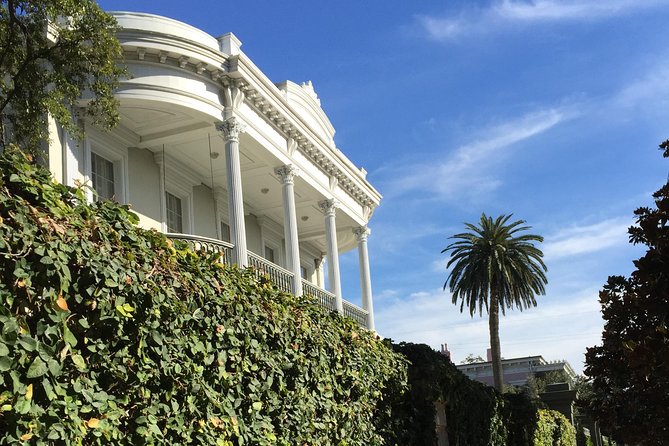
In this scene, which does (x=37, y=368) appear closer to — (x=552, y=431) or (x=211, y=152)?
(x=211, y=152)

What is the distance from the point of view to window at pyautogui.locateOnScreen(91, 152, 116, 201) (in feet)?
62.6

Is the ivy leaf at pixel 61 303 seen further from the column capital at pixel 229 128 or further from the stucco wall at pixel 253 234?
the stucco wall at pixel 253 234

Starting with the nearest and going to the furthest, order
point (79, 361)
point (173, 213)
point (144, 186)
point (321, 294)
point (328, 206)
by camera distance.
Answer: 1. point (79, 361)
2. point (144, 186)
3. point (173, 213)
4. point (321, 294)
5. point (328, 206)

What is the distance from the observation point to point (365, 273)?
29141 millimetres

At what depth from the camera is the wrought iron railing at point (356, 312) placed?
88.0 feet

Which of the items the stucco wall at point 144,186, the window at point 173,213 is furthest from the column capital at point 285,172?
the stucco wall at point 144,186

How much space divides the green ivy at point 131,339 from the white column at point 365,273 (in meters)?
20.2

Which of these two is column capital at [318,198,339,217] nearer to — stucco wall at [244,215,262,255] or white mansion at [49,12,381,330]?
white mansion at [49,12,381,330]

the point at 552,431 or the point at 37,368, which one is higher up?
the point at 37,368

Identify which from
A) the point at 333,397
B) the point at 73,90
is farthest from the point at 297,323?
the point at 73,90

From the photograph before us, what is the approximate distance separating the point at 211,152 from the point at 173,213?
2.26 meters

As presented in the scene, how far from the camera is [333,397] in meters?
8.77

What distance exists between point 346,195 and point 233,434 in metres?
22.3

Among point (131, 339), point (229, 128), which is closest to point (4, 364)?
point (131, 339)
